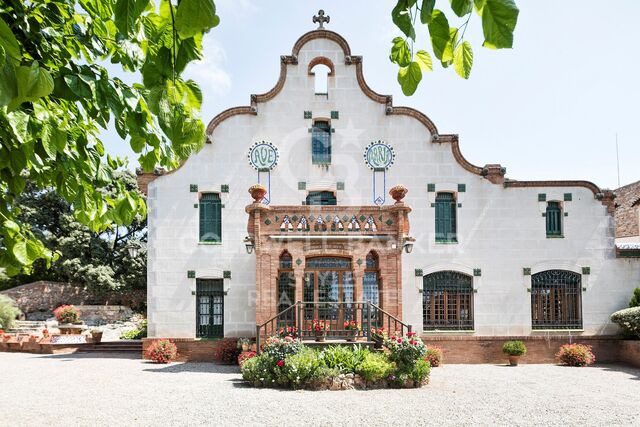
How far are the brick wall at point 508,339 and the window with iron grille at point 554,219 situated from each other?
3.77 metres

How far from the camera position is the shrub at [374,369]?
41.7 feet

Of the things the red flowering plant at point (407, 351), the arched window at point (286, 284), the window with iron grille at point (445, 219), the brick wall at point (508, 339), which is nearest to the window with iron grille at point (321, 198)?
the arched window at point (286, 284)

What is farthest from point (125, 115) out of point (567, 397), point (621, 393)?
point (621, 393)

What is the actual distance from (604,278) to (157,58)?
65.5 ft

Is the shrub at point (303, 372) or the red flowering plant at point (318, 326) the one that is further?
the red flowering plant at point (318, 326)

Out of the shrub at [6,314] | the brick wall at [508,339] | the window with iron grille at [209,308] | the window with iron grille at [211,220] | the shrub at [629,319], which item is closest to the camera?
the shrub at [629,319]

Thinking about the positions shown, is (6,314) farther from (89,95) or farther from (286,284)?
(89,95)

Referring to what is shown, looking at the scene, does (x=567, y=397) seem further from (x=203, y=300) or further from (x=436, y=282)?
(x=203, y=300)

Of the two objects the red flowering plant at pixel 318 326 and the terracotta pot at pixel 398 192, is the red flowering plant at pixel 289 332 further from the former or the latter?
the terracotta pot at pixel 398 192

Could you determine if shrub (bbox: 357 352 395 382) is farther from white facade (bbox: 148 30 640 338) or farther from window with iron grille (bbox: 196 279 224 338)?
window with iron grille (bbox: 196 279 224 338)

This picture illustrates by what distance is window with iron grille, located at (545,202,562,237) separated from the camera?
18672 mm

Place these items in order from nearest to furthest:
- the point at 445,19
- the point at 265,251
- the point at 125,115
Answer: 1. the point at 445,19
2. the point at 125,115
3. the point at 265,251

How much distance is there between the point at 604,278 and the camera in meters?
18.5

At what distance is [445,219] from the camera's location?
18.6 metres
